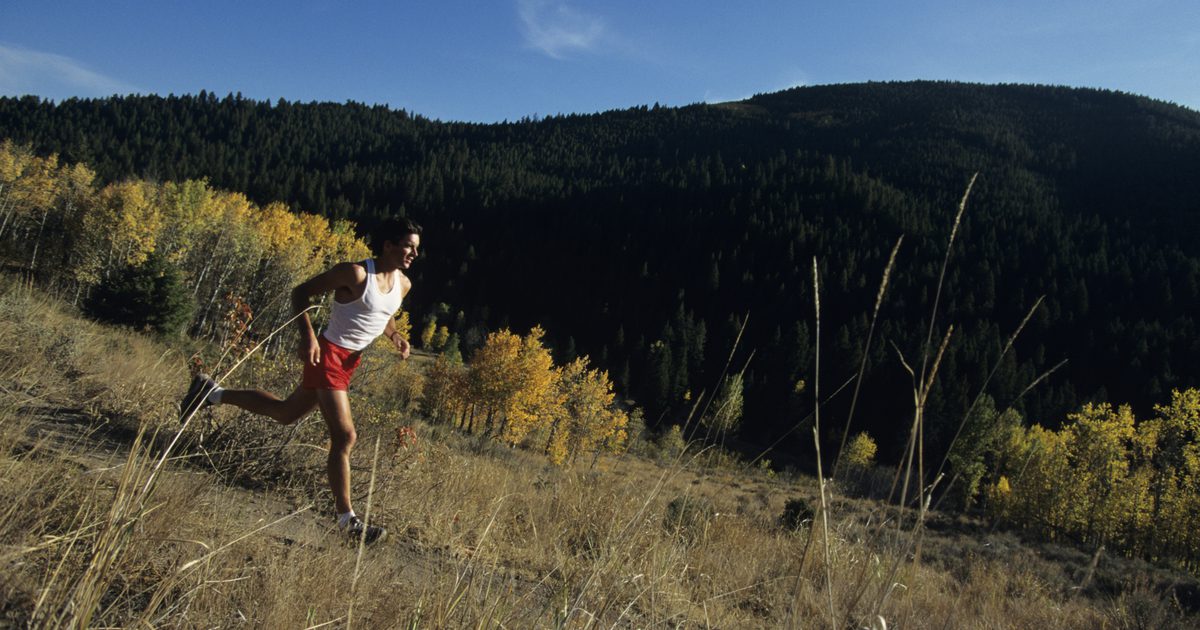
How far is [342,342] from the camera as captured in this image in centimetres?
300

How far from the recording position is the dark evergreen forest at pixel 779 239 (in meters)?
74.4

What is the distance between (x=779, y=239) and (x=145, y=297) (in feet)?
338

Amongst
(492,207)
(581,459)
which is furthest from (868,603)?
(492,207)

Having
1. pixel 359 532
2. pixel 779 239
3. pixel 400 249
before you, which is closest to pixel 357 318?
pixel 400 249

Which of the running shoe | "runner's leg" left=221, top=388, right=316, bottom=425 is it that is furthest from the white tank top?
the running shoe

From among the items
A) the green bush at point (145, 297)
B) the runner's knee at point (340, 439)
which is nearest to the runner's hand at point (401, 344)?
the runner's knee at point (340, 439)

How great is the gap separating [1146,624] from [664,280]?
353ft

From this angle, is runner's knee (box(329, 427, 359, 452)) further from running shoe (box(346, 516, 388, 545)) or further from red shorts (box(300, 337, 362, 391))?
running shoe (box(346, 516, 388, 545))

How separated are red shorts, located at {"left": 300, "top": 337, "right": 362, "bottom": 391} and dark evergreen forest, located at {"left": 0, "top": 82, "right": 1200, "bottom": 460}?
5695 cm

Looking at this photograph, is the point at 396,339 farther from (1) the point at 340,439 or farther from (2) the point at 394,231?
(1) the point at 340,439

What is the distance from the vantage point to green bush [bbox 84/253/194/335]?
26775 millimetres

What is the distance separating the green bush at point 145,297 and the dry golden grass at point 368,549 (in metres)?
26.0

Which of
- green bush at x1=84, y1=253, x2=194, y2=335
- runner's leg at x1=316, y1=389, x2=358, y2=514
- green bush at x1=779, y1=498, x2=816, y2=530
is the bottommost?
green bush at x1=84, y1=253, x2=194, y2=335

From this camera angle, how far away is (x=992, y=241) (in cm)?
10369
